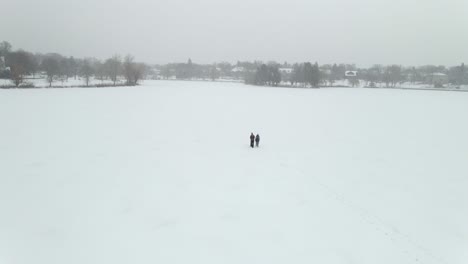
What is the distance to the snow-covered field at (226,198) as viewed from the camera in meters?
8.59

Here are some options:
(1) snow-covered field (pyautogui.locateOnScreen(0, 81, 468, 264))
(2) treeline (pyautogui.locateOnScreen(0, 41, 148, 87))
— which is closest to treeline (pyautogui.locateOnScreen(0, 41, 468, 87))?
(2) treeline (pyautogui.locateOnScreen(0, 41, 148, 87))

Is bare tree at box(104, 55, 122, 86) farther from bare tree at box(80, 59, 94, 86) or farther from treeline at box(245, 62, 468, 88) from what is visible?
treeline at box(245, 62, 468, 88)

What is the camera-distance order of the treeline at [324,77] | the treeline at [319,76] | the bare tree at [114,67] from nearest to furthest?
the bare tree at [114,67], the treeline at [324,77], the treeline at [319,76]

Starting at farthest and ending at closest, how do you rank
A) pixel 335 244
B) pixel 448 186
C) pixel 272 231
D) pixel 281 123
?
pixel 281 123 < pixel 448 186 < pixel 272 231 < pixel 335 244

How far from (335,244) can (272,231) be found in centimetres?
204

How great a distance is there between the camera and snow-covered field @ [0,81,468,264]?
859cm

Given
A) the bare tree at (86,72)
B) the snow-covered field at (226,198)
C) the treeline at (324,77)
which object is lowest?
the snow-covered field at (226,198)

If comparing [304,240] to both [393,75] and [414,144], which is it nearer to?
[414,144]

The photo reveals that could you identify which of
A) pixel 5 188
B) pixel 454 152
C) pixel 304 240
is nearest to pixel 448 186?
pixel 454 152

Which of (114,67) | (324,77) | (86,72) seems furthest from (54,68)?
(324,77)

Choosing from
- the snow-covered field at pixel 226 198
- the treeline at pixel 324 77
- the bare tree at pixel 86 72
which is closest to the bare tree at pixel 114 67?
the bare tree at pixel 86 72

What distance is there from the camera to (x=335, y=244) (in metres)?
8.92

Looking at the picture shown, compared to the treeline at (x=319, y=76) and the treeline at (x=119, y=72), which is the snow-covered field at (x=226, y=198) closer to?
the treeline at (x=119, y=72)

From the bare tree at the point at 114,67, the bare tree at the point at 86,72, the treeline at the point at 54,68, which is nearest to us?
the treeline at the point at 54,68
